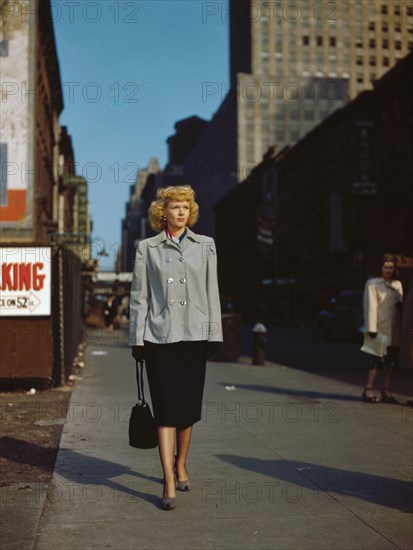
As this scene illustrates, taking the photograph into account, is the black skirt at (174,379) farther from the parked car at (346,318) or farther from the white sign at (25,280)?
the parked car at (346,318)

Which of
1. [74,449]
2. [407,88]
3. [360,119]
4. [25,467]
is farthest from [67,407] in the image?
[360,119]

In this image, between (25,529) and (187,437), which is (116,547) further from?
(187,437)

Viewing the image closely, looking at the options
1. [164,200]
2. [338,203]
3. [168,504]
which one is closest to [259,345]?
[164,200]

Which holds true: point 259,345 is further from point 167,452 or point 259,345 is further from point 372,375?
point 167,452

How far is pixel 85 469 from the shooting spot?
611 cm

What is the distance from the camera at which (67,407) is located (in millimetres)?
9750

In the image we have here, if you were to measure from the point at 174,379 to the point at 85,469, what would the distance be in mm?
1489

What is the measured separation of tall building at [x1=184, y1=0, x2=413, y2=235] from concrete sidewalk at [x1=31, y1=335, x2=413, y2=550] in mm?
99379

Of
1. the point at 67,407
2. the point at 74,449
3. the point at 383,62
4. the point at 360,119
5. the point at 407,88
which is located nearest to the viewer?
the point at 74,449

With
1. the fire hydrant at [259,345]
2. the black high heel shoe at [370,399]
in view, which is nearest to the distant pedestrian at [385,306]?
the black high heel shoe at [370,399]

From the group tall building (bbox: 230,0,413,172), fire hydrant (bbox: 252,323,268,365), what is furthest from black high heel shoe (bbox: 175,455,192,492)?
tall building (bbox: 230,0,413,172)

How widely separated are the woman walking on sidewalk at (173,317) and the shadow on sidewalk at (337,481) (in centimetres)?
95

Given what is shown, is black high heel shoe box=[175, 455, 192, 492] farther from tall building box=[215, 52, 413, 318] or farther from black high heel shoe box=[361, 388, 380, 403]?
tall building box=[215, 52, 413, 318]

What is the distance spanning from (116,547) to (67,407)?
5732 millimetres
